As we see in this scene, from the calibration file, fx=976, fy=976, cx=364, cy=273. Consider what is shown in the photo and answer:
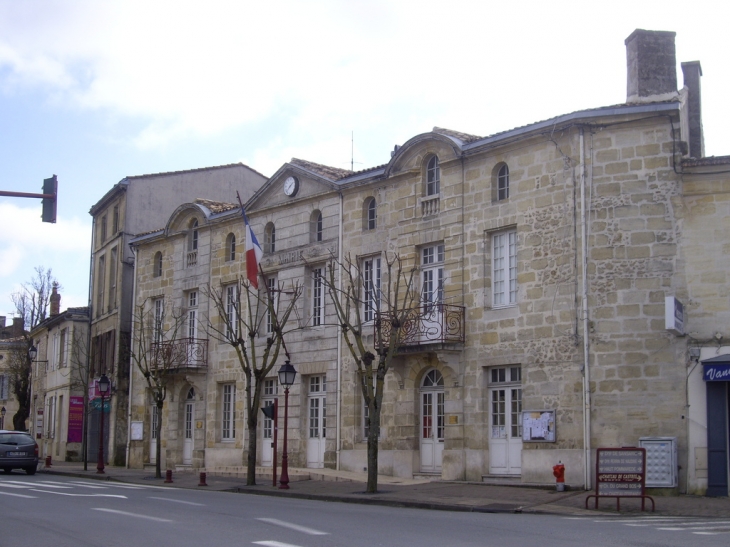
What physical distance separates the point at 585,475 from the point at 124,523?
10.1m

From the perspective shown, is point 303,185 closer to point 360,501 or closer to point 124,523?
point 360,501

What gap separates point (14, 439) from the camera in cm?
2717

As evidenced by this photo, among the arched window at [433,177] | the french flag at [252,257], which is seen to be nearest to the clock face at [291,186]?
the french flag at [252,257]

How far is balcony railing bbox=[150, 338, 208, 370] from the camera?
2984 centimetres

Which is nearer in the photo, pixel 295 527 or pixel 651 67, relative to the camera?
pixel 295 527

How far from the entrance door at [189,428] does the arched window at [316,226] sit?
7544 mm

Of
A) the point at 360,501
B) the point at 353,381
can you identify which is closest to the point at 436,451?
the point at 353,381

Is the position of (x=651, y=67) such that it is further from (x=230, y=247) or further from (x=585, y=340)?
(x=230, y=247)

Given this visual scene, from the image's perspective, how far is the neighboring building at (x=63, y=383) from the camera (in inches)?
1535

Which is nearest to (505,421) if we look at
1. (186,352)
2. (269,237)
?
(269,237)

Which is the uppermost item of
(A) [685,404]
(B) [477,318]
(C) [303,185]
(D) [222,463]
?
(C) [303,185]

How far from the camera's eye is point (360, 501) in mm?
18359

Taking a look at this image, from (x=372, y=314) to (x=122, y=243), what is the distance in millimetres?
14409

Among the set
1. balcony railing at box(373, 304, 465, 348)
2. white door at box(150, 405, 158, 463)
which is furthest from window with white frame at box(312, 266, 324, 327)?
white door at box(150, 405, 158, 463)
